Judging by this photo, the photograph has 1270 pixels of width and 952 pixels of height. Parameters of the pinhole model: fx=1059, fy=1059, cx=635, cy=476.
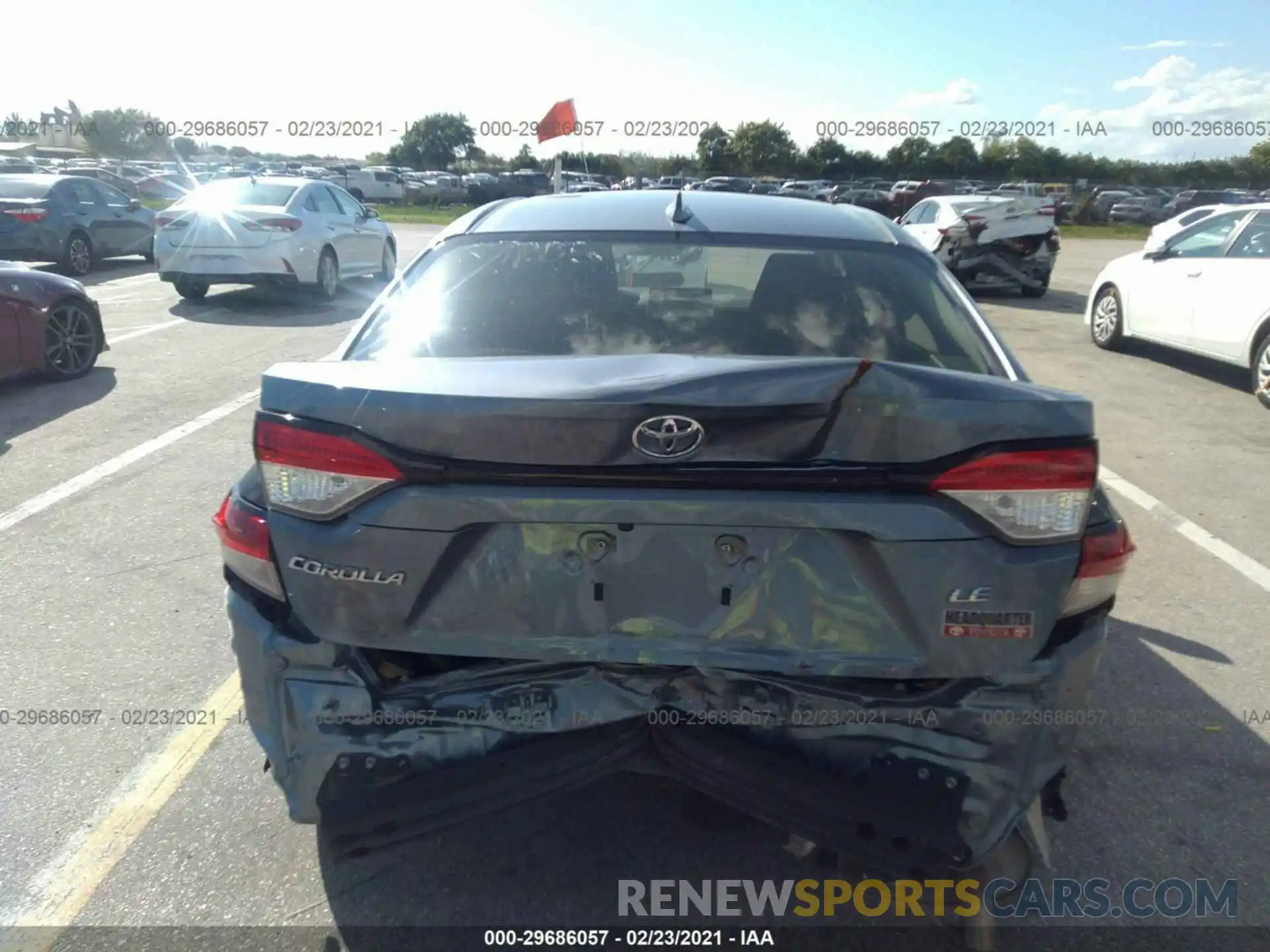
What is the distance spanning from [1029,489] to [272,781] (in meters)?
2.41

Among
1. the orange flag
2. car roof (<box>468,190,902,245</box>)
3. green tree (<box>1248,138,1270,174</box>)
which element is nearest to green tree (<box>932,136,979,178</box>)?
green tree (<box>1248,138,1270,174</box>)

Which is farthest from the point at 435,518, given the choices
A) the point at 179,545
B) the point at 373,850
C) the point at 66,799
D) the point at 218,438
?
the point at 218,438

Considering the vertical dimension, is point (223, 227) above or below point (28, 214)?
above

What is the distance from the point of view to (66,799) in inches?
127

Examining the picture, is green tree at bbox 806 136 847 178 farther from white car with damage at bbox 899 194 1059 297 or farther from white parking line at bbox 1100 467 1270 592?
white parking line at bbox 1100 467 1270 592

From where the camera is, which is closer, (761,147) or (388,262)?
(388,262)

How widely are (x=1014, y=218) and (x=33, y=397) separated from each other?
13689mm

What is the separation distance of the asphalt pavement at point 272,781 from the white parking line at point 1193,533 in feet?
0.07

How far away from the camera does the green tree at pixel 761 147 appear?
46.9 m

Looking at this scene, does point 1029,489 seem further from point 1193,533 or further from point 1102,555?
point 1193,533

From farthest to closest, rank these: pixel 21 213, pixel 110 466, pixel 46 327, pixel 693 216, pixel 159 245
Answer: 1. pixel 21 213
2. pixel 159 245
3. pixel 46 327
4. pixel 110 466
5. pixel 693 216

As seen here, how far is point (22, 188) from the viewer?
15930 mm

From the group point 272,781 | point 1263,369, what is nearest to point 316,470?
point 272,781

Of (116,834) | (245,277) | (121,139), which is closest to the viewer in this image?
(116,834)
